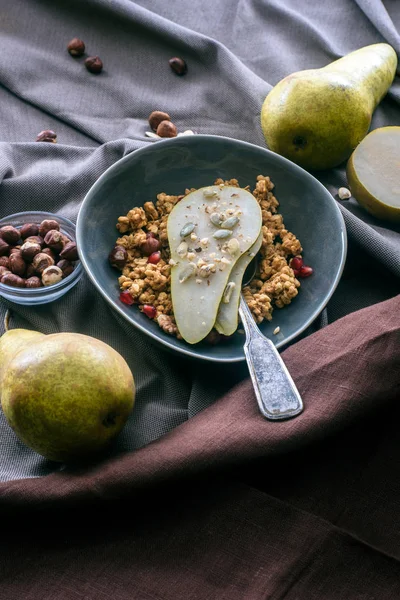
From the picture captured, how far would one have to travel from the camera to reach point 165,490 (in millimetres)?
960

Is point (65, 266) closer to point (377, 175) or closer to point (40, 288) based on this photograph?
point (40, 288)

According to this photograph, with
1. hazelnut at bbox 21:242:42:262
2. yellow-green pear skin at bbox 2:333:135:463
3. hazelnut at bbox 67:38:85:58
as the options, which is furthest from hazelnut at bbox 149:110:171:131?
yellow-green pear skin at bbox 2:333:135:463

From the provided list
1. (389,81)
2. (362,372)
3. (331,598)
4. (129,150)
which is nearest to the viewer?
(331,598)

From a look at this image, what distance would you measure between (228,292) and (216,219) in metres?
0.15

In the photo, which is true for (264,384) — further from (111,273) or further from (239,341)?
(111,273)

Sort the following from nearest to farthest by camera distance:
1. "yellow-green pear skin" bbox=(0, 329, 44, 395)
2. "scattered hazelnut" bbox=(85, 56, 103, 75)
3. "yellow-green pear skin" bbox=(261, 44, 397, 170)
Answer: "yellow-green pear skin" bbox=(0, 329, 44, 395) → "yellow-green pear skin" bbox=(261, 44, 397, 170) → "scattered hazelnut" bbox=(85, 56, 103, 75)

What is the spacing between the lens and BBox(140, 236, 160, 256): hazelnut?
1224mm

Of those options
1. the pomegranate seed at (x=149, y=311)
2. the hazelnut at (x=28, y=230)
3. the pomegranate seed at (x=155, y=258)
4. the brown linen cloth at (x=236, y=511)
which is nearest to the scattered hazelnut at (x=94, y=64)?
the hazelnut at (x=28, y=230)

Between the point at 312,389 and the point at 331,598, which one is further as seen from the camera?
the point at 312,389

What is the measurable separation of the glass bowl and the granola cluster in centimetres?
10

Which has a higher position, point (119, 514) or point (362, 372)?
point (362, 372)

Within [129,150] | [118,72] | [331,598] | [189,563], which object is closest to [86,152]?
[129,150]

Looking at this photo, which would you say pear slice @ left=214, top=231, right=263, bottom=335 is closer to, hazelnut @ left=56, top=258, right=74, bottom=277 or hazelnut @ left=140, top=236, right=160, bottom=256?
hazelnut @ left=140, top=236, right=160, bottom=256

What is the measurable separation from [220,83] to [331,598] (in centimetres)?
120
